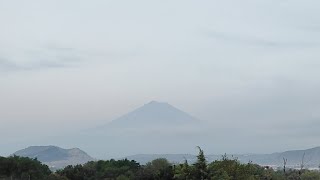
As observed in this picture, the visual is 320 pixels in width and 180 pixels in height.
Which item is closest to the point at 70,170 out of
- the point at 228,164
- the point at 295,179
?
the point at 295,179

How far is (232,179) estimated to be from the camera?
37.3 m

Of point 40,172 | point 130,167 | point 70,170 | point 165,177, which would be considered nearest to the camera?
point 165,177

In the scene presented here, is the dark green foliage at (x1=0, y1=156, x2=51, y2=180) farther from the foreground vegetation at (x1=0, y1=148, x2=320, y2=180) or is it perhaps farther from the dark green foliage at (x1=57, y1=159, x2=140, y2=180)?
the dark green foliage at (x1=57, y1=159, x2=140, y2=180)

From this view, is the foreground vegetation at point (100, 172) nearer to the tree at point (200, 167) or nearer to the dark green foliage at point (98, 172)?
the dark green foliage at point (98, 172)

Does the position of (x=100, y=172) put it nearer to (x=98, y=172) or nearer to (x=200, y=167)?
(x=98, y=172)

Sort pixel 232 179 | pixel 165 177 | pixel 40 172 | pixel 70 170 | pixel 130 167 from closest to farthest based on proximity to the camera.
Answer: pixel 232 179 → pixel 165 177 → pixel 40 172 → pixel 70 170 → pixel 130 167

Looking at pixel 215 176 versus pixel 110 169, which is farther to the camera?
pixel 110 169

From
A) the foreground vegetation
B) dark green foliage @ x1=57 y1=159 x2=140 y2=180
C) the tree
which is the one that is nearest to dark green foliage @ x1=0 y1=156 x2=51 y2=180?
the foreground vegetation

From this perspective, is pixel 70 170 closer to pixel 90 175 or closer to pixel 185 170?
pixel 90 175

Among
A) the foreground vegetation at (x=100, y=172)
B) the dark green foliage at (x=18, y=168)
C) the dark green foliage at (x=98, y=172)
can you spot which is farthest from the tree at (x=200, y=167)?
the dark green foliage at (x=18, y=168)

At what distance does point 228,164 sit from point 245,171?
1.31 m

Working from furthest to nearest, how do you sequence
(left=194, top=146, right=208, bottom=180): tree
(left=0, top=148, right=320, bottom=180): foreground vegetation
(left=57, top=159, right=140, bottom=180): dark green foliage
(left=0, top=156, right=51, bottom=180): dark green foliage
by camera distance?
(left=57, top=159, right=140, bottom=180): dark green foliage, (left=0, top=156, right=51, bottom=180): dark green foliage, (left=0, top=148, right=320, bottom=180): foreground vegetation, (left=194, top=146, right=208, bottom=180): tree

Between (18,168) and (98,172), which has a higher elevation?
(18,168)

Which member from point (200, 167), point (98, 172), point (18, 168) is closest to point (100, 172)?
point (98, 172)
